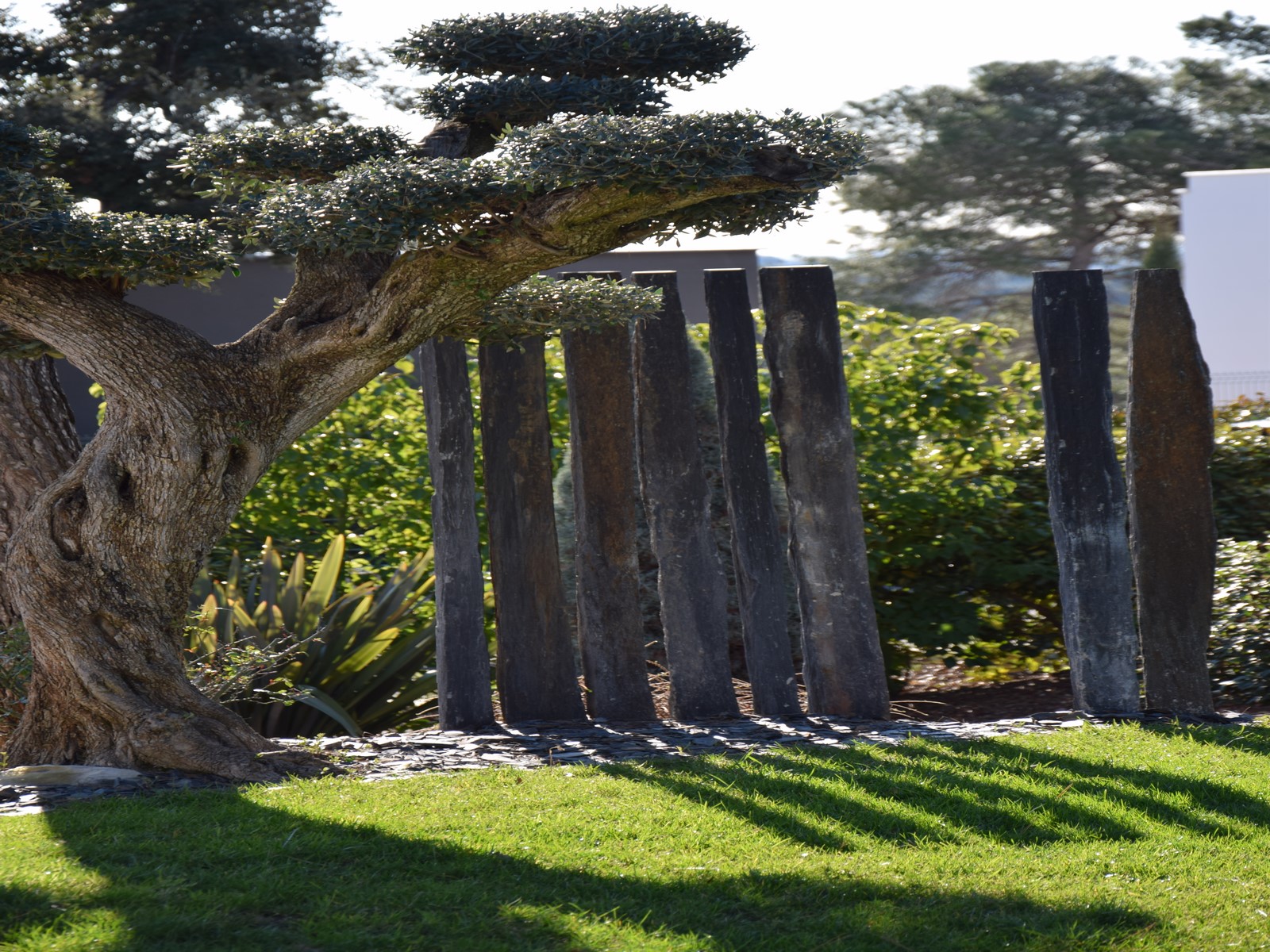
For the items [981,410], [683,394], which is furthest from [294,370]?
[981,410]

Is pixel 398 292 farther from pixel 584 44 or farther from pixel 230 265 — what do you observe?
pixel 584 44

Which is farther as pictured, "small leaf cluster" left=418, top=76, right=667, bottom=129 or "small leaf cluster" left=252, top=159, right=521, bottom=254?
"small leaf cluster" left=418, top=76, right=667, bottom=129

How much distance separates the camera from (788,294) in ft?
16.6

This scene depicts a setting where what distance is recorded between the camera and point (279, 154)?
14.9 feet

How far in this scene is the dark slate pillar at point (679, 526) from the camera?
505 centimetres

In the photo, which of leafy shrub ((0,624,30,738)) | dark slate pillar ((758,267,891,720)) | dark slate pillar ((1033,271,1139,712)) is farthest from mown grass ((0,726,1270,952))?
leafy shrub ((0,624,30,738))

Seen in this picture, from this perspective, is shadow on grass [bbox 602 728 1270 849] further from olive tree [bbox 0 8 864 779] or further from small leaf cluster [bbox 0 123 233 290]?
small leaf cluster [bbox 0 123 233 290]

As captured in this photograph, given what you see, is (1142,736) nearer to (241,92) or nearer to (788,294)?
(788,294)

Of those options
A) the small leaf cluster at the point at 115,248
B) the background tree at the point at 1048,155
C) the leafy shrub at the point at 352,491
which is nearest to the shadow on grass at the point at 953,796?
the small leaf cluster at the point at 115,248

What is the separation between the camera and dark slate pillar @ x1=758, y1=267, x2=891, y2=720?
5.02 m

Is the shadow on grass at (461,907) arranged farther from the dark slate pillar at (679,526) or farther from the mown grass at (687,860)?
the dark slate pillar at (679,526)

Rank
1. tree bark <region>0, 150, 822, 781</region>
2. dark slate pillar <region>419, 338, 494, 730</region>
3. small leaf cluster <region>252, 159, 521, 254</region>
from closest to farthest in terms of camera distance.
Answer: small leaf cluster <region>252, 159, 521, 254</region> < tree bark <region>0, 150, 822, 781</region> < dark slate pillar <region>419, 338, 494, 730</region>

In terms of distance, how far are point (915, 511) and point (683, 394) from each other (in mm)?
1843

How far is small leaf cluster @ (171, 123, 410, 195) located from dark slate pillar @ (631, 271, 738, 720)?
1.20m
